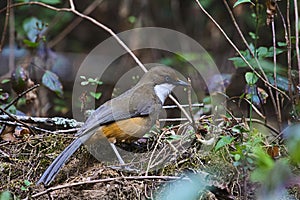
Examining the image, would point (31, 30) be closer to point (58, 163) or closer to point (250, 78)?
point (58, 163)

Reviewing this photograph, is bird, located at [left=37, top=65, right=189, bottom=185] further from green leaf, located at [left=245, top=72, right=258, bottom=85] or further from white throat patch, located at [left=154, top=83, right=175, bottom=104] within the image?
green leaf, located at [left=245, top=72, right=258, bottom=85]

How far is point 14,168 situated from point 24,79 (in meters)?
1.32

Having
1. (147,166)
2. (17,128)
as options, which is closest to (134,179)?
(147,166)

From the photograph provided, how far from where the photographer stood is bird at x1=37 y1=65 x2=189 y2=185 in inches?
143

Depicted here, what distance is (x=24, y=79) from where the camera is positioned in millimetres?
4695

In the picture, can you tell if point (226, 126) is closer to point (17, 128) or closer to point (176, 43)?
point (17, 128)

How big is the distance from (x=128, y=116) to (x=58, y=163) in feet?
2.41

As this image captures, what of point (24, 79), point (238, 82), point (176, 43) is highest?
point (24, 79)

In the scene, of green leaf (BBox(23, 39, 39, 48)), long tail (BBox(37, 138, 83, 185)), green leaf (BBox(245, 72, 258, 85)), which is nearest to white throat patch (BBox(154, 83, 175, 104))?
green leaf (BBox(245, 72, 258, 85))

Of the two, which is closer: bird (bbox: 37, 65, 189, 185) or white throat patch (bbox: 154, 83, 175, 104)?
bird (bbox: 37, 65, 189, 185)

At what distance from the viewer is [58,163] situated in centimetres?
338

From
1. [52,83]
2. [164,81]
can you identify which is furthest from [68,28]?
[164,81]

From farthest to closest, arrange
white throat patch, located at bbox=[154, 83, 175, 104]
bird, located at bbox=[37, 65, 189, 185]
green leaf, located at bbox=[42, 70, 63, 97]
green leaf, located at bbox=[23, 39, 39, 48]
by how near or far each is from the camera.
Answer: green leaf, located at bbox=[23, 39, 39, 48] → green leaf, located at bbox=[42, 70, 63, 97] → white throat patch, located at bbox=[154, 83, 175, 104] → bird, located at bbox=[37, 65, 189, 185]

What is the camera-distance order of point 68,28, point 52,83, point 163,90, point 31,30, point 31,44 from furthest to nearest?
point 68,28 → point 31,30 → point 31,44 → point 52,83 → point 163,90
